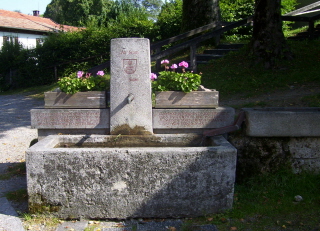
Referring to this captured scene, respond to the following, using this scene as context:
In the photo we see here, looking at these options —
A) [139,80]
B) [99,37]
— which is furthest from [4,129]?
[99,37]

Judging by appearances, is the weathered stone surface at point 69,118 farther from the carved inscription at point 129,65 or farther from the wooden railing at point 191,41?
the wooden railing at point 191,41

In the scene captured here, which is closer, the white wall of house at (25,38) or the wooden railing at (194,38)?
the wooden railing at (194,38)

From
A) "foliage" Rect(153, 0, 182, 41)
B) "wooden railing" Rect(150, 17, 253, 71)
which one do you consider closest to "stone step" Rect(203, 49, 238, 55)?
"wooden railing" Rect(150, 17, 253, 71)

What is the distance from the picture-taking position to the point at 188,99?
15.1ft

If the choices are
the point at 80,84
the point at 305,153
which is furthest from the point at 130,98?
the point at 305,153

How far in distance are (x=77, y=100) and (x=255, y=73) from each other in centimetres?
579

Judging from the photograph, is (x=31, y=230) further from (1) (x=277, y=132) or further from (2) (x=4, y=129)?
(2) (x=4, y=129)

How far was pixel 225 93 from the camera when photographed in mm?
8570

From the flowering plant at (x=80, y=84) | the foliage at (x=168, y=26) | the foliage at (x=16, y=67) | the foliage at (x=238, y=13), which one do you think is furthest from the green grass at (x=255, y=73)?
the foliage at (x=16, y=67)

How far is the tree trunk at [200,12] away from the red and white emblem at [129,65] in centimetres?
801

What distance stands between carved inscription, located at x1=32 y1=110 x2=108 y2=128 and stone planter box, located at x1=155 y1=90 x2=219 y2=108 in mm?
765

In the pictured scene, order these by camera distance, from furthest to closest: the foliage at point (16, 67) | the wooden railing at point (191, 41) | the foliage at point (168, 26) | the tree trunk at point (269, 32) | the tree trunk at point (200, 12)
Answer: the foliage at point (16, 67) < the foliage at point (168, 26) < the tree trunk at point (200, 12) < the wooden railing at point (191, 41) < the tree trunk at point (269, 32)

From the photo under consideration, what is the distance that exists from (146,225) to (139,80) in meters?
1.70

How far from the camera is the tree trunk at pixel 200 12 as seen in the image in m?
11.8
